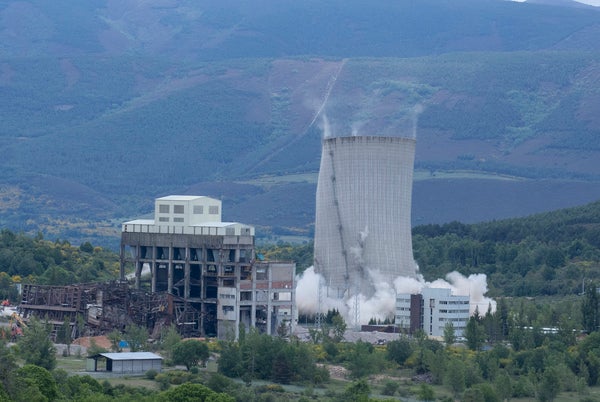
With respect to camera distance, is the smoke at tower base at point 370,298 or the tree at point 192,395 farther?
the smoke at tower base at point 370,298

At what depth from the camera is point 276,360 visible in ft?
227

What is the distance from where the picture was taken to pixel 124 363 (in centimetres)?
6800

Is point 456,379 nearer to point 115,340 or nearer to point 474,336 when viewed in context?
point 474,336

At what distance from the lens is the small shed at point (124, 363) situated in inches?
2670

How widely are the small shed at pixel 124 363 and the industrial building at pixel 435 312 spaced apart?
2274cm

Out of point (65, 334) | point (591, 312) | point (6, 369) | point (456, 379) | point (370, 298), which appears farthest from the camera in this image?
point (370, 298)

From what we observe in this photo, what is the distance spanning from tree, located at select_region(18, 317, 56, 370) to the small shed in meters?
1.71

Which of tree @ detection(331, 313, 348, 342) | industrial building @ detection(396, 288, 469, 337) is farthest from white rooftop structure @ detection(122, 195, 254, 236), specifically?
industrial building @ detection(396, 288, 469, 337)

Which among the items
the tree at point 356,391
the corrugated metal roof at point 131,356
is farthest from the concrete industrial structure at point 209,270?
the tree at point 356,391

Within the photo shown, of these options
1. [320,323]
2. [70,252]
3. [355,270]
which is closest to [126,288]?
[320,323]

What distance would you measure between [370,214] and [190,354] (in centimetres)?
3011

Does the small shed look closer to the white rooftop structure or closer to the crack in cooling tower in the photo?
the white rooftop structure

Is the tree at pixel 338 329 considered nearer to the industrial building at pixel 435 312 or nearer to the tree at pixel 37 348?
Result: the industrial building at pixel 435 312

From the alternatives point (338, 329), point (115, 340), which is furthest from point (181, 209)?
point (115, 340)
